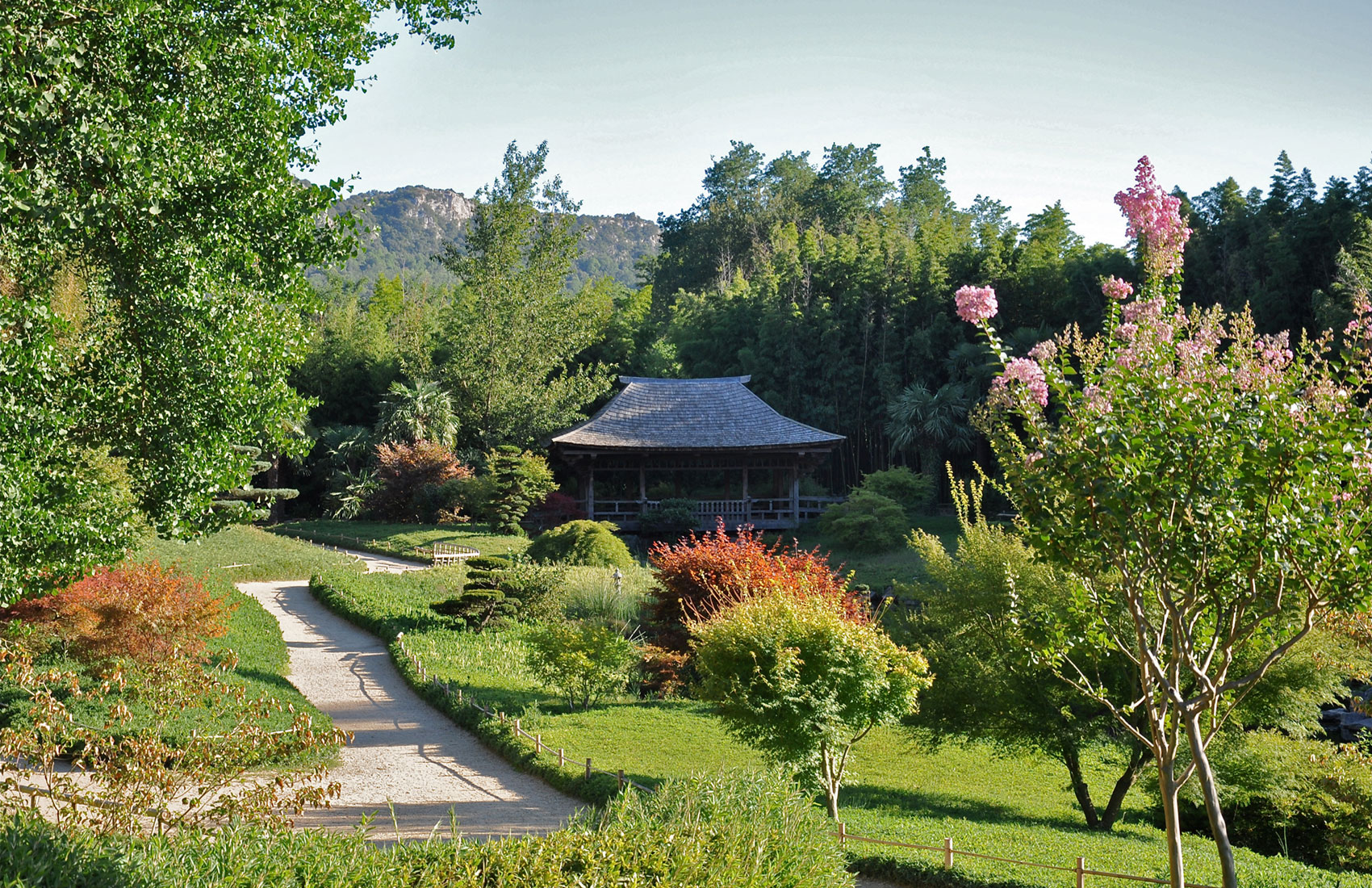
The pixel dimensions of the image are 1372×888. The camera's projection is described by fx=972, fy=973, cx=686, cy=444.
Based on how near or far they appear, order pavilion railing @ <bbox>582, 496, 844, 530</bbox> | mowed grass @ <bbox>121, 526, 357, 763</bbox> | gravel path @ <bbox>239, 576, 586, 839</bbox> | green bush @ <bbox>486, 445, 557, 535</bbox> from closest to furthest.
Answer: gravel path @ <bbox>239, 576, 586, 839</bbox>
mowed grass @ <bbox>121, 526, 357, 763</bbox>
green bush @ <bbox>486, 445, 557, 535</bbox>
pavilion railing @ <bbox>582, 496, 844, 530</bbox>

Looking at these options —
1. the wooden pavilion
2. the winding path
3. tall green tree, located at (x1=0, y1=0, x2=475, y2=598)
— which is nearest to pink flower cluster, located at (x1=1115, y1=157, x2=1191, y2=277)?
the winding path

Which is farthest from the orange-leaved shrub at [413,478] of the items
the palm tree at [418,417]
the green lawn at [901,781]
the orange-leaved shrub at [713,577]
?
the orange-leaved shrub at [713,577]

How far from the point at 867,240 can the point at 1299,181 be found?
1436 centimetres

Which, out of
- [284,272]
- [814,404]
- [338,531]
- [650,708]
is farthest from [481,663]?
[814,404]

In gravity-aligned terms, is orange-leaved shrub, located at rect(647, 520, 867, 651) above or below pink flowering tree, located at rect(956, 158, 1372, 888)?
below

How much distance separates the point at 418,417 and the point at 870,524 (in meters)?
16.3

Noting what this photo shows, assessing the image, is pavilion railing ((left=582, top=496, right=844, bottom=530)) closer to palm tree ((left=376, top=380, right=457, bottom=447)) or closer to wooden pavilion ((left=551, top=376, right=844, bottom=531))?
wooden pavilion ((left=551, top=376, right=844, bottom=531))

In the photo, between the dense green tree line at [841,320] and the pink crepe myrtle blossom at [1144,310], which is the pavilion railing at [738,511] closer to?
the dense green tree line at [841,320]

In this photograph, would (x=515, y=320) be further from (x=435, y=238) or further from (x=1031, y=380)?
(x=435, y=238)

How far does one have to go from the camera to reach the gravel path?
8727 mm

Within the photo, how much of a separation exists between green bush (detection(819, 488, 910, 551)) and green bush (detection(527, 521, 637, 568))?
23.0 feet

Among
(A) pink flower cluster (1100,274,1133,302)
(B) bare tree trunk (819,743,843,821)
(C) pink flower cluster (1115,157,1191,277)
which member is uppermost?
(C) pink flower cluster (1115,157,1191,277)

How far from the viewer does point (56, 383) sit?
24.5ft

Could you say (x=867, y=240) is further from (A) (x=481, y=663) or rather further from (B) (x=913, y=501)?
(A) (x=481, y=663)
